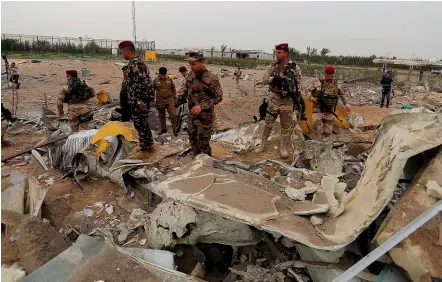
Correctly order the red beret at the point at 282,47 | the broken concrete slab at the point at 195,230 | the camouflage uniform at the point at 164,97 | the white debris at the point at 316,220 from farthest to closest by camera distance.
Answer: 1. the camouflage uniform at the point at 164,97
2. the red beret at the point at 282,47
3. the broken concrete slab at the point at 195,230
4. the white debris at the point at 316,220

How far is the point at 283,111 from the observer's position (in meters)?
4.90

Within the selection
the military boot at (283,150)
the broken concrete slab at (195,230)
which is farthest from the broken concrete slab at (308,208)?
the military boot at (283,150)

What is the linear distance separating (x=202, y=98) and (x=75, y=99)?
9.16ft

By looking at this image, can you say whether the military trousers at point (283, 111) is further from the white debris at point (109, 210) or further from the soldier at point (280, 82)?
the white debris at point (109, 210)

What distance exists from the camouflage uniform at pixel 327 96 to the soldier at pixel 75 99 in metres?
3.99

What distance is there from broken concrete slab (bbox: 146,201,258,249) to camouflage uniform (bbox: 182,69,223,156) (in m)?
1.83

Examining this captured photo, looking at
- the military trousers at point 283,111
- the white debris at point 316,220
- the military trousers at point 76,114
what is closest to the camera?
the white debris at point 316,220

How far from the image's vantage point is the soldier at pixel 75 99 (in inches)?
236

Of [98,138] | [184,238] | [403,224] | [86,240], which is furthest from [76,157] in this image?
[403,224]

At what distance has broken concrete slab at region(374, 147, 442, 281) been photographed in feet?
5.85

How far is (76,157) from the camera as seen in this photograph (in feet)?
15.2

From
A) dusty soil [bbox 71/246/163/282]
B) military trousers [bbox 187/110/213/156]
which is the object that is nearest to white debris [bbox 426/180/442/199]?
dusty soil [bbox 71/246/163/282]

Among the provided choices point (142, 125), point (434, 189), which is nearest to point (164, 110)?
point (142, 125)

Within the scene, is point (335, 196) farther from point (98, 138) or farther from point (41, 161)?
point (41, 161)
